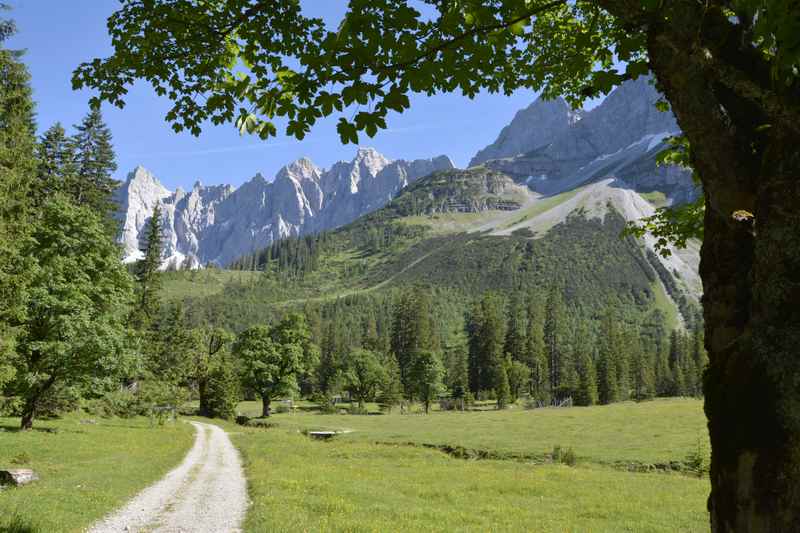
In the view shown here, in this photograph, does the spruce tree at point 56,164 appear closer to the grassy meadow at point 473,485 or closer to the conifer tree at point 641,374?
the grassy meadow at point 473,485


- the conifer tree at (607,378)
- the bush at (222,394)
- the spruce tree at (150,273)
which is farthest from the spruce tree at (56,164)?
the conifer tree at (607,378)

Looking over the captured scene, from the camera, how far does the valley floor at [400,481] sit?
14.4m

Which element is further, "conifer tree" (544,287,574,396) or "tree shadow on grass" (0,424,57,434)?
"conifer tree" (544,287,574,396)

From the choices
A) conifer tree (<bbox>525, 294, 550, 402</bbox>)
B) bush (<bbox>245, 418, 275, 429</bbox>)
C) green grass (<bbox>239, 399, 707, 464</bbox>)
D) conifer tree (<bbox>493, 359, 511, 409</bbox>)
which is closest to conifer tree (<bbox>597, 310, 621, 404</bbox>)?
conifer tree (<bbox>525, 294, 550, 402</bbox>)

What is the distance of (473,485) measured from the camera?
22453mm

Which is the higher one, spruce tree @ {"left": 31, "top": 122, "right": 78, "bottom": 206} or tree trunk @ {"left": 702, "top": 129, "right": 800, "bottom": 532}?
spruce tree @ {"left": 31, "top": 122, "right": 78, "bottom": 206}

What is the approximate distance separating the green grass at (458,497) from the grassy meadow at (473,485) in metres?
0.04

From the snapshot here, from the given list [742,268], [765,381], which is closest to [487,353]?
[742,268]

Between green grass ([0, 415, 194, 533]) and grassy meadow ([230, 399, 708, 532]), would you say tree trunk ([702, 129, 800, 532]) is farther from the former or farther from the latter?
green grass ([0, 415, 194, 533])

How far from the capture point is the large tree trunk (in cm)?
327

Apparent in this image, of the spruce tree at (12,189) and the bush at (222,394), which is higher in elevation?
the spruce tree at (12,189)

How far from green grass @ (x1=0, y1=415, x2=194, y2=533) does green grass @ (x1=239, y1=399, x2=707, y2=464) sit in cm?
1859

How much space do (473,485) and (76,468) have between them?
1647 centimetres

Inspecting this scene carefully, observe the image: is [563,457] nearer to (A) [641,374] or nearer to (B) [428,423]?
(B) [428,423]
